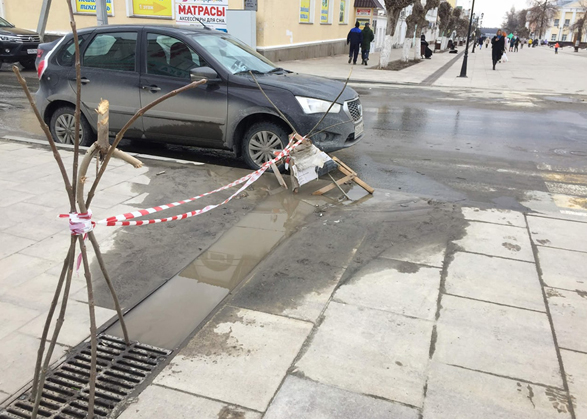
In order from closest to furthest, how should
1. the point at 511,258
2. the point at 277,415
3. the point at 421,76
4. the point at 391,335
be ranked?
1. the point at 277,415
2. the point at 391,335
3. the point at 511,258
4. the point at 421,76

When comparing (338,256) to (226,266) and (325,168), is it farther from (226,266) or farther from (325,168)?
(325,168)

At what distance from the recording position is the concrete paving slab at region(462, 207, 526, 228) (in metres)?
5.72

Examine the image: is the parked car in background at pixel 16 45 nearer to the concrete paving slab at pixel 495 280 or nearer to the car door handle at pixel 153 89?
the car door handle at pixel 153 89

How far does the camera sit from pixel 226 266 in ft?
15.0

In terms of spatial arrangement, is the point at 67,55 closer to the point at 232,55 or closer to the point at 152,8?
the point at 232,55

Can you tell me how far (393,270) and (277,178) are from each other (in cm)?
255

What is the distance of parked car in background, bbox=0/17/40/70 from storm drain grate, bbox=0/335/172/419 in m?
18.2

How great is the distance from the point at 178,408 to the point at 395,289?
202 centimetres

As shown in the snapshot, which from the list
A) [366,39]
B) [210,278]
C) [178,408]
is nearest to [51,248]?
[210,278]

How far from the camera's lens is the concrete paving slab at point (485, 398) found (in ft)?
9.43

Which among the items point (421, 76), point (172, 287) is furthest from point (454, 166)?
point (421, 76)

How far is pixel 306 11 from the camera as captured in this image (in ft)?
92.9

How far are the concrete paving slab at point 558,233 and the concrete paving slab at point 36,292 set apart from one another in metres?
4.37

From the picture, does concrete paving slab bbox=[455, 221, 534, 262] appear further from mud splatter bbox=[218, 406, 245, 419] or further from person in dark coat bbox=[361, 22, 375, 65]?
person in dark coat bbox=[361, 22, 375, 65]
